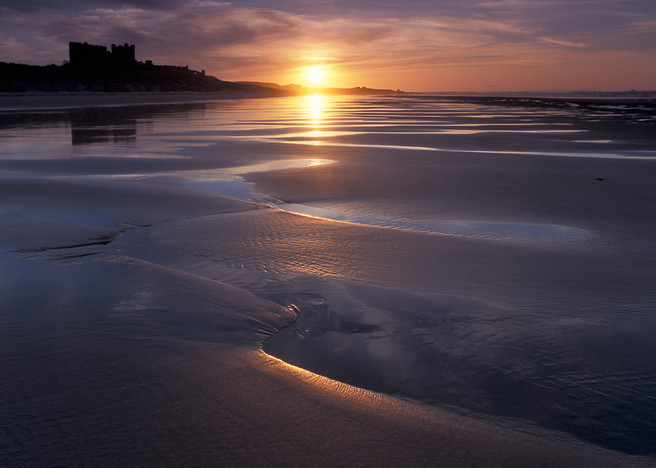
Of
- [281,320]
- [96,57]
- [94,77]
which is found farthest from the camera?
[96,57]

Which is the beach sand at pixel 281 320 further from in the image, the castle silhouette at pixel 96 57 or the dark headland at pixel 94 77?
the castle silhouette at pixel 96 57

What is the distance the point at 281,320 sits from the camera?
3193 millimetres

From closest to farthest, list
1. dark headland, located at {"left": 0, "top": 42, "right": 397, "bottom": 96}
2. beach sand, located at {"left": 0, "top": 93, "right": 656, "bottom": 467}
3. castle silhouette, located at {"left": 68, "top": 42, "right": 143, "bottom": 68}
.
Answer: beach sand, located at {"left": 0, "top": 93, "right": 656, "bottom": 467}, dark headland, located at {"left": 0, "top": 42, "right": 397, "bottom": 96}, castle silhouette, located at {"left": 68, "top": 42, "right": 143, "bottom": 68}

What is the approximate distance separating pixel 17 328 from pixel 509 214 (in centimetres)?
485

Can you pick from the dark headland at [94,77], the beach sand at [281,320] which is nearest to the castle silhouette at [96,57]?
the dark headland at [94,77]

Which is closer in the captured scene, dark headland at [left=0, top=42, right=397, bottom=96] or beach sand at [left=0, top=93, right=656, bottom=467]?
beach sand at [left=0, top=93, right=656, bottom=467]

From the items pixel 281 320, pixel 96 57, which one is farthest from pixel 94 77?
pixel 281 320

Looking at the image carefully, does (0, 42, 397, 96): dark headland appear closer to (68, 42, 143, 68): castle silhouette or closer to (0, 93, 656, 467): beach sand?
(68, 42, 143, 68): castle silhouette

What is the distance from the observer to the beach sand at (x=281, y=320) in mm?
2053

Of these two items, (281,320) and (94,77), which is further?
(94,77)

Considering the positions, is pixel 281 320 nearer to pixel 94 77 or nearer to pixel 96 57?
pixel 94 77

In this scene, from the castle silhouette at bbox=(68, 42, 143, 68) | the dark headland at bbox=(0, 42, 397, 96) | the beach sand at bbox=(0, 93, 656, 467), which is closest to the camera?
the beach sand at bbox=(0, 93, 656, 467)

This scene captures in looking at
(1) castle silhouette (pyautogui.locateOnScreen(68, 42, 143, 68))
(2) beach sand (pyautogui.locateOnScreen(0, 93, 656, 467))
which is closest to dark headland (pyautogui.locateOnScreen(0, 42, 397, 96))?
(1) castle silhouette (pyautogui.locateOnScreen(68, 42, 143, 68))

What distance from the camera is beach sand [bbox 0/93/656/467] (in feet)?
6.73
